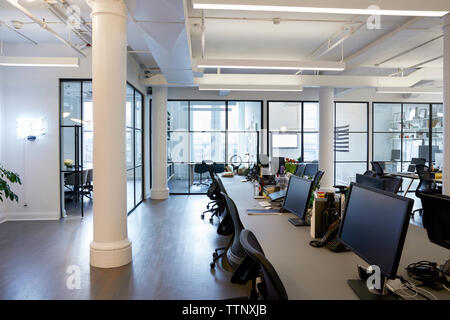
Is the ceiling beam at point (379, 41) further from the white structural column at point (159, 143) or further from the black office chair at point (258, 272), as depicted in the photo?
the white structural column at point (159, 143)

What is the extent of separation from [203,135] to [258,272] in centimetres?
739

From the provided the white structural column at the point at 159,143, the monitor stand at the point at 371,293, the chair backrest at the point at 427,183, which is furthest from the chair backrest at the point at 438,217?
the white structural column at the point at 159,143

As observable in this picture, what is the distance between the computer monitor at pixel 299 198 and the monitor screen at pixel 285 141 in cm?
667

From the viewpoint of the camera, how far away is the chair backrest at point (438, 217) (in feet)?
5.15

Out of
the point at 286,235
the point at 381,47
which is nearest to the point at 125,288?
the point at 286,235

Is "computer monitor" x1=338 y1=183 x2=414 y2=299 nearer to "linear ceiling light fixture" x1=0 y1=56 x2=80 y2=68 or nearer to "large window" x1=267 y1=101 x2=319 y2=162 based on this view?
"linear ceiling light fixture" x1=0 y1=56 x2=80 y2=68

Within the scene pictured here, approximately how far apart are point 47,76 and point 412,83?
798cm

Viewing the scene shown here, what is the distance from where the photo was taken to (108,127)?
11.3ft

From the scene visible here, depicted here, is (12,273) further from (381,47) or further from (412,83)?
(412,83)

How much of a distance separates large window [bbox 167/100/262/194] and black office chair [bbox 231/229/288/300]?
278 inches

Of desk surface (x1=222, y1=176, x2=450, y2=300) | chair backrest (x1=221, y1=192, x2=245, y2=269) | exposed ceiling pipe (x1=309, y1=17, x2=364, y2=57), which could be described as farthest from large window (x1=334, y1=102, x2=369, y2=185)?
chair backrest (x1=221, y1=192, x2=245, y2=269)

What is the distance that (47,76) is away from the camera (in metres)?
5.62

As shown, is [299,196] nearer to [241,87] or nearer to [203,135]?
[241,87]

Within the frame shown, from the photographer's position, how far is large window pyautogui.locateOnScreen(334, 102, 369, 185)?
31.6 feet
